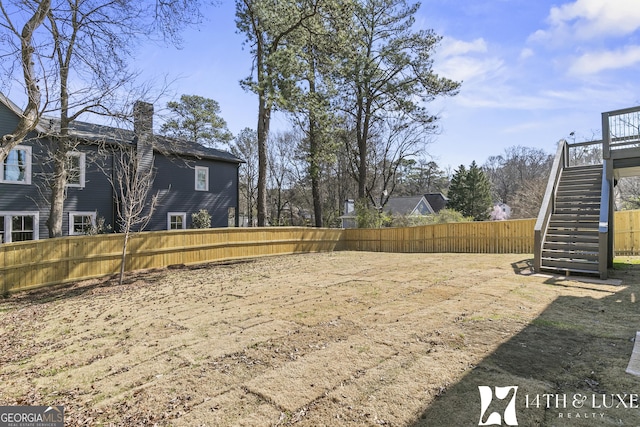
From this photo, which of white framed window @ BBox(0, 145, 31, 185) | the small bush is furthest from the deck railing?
white framed window @ BBox(0, 145, 31, 185)

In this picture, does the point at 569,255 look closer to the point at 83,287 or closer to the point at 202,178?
the point at 83,287

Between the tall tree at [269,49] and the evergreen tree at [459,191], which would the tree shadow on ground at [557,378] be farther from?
the evergreen tree at [459,191]

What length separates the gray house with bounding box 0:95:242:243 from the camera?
11883 mm

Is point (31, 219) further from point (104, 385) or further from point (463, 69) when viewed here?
point (463, 69)

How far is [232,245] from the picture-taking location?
41.0ft

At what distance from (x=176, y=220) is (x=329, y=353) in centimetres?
1474

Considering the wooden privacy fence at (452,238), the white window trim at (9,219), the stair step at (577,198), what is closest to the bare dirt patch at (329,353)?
the stair step at (577,198)

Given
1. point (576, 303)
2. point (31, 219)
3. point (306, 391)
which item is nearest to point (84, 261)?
point (31, 219)

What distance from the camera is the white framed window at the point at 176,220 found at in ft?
52.7

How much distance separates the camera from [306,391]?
286cm

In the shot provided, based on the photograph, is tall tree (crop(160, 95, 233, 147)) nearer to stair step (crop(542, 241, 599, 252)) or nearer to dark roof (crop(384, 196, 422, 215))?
dark roof (crop(384, 196, 422, 215))

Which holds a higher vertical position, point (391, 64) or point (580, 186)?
point (391, 64)

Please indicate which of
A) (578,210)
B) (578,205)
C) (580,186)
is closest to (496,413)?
(578,210)

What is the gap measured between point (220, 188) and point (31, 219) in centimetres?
801
